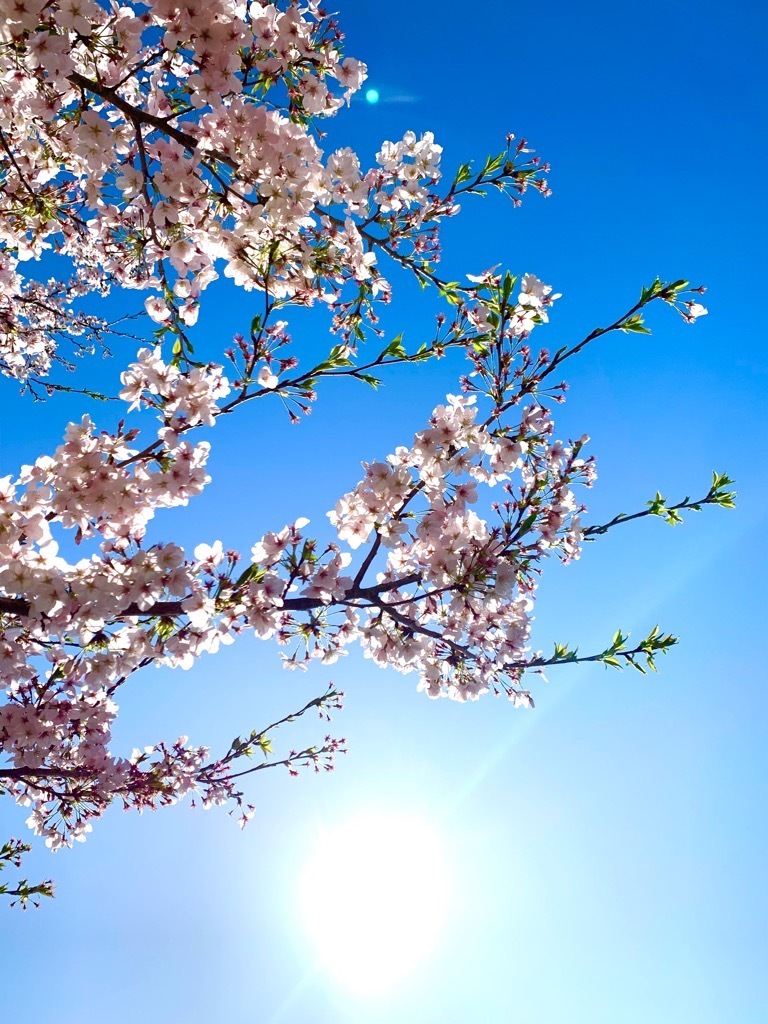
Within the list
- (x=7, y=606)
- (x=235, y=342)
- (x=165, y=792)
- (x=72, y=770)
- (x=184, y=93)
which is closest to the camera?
(x=7, y=606)

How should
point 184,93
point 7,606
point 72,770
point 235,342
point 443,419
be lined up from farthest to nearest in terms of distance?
point 72,770
point 184,93
point 443,419
point 235,342
point 7,606

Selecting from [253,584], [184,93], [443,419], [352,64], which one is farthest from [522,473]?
[184,93]

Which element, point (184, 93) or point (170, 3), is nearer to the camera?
point (170, 3)

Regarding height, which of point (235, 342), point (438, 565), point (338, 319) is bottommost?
point (438, 565)

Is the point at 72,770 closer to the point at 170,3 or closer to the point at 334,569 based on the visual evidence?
the point at 334,569

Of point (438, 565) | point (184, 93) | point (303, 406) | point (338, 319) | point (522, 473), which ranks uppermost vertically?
point (184, 93)

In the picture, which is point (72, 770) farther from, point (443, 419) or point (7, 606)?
point (443, 419)

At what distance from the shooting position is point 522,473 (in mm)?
4418

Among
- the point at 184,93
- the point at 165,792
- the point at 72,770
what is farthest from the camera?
the point at 165,792

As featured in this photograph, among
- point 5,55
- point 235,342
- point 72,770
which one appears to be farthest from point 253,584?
point 5,55

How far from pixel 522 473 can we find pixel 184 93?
366cm

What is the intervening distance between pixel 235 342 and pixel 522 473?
2.25m

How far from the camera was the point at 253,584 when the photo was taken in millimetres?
3375

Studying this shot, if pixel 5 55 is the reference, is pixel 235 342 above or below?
below
